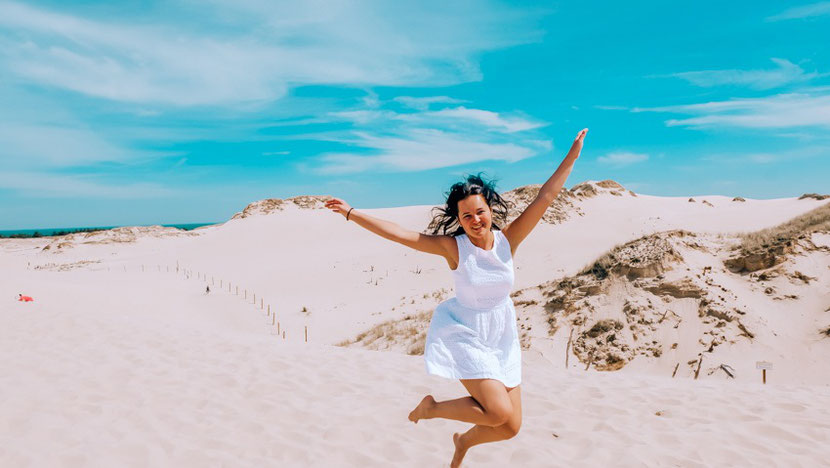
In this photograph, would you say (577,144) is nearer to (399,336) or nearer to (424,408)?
(424,408)

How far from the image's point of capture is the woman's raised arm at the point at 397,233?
3.38 m

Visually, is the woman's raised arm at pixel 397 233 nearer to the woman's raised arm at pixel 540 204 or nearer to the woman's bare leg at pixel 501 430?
the woman's raised arm at pixel 540 204

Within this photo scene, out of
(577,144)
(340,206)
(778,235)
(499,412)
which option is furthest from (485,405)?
(778,235)

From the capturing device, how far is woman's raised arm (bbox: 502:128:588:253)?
3.56 metres

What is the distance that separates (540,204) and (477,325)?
1.03 metres

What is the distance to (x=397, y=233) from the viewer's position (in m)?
3.40

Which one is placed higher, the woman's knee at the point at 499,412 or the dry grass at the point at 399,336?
the woman's knee at the point at 499,412

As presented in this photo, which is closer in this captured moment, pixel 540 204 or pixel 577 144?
pixel 540 204

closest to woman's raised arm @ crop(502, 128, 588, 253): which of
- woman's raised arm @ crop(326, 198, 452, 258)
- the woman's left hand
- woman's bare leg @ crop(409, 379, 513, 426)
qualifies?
the woman's left hand

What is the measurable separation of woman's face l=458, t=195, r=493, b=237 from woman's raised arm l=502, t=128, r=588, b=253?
0.21 meters

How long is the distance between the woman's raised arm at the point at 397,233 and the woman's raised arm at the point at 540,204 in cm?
54

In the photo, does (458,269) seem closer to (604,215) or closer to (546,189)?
(546,189)

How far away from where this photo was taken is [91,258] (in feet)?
150

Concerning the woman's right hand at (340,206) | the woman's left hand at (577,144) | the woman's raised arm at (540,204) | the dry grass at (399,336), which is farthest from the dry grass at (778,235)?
the woman's right hand at (340,206)
